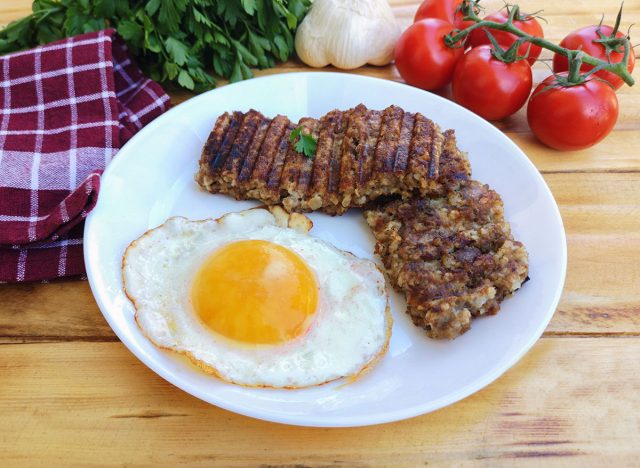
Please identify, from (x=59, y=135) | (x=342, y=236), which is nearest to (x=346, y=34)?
(x=342, y=236)

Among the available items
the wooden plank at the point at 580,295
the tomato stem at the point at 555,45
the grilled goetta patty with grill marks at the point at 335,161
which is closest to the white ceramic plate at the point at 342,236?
the grilled goetta patty with grill marks at the point at 335,161

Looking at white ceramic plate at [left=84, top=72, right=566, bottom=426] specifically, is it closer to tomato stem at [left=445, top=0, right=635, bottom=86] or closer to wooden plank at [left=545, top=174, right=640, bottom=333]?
wooden plank at [left=545, top=174, right=640, bottom=333]

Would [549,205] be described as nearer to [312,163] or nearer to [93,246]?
[312,163]

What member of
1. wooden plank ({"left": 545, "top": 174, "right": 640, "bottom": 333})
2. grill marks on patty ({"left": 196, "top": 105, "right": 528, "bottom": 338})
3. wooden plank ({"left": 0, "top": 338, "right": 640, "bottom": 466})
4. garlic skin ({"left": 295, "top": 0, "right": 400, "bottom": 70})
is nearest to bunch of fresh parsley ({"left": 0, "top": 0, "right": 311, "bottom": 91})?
garlic skin ({"left": 295, "top": 0, "right": 400, "bottom": 70})

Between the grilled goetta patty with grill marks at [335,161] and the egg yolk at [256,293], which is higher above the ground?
the grilled goetta patty with grill marks at [335,161]

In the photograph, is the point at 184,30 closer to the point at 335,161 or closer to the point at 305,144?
the point at 305,144

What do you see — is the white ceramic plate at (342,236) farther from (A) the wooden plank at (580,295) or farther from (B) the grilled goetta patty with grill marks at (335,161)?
(A) the wooden plank at (580,295)
